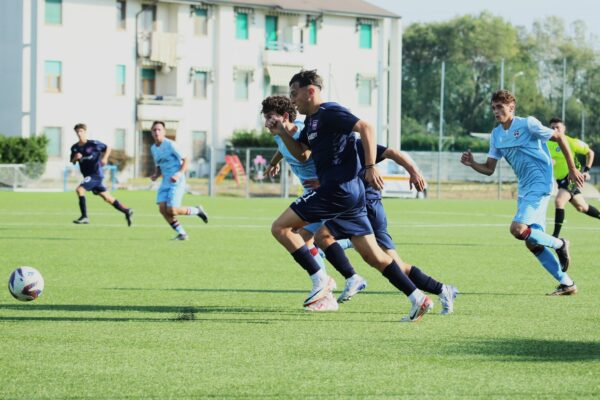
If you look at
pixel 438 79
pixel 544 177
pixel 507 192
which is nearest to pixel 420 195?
pixel 507 192

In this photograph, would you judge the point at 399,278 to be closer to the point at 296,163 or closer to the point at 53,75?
the point at 296,163

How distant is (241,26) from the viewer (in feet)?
207

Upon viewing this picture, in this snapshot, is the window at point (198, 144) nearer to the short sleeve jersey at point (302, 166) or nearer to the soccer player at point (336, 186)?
the short sleeve jersey at point (302, 166)

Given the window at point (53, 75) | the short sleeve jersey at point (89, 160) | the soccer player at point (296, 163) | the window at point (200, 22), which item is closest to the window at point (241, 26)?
the window at point (200, 22)

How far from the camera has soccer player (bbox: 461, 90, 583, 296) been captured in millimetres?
11438

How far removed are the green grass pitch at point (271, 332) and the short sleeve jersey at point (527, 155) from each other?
1.15m

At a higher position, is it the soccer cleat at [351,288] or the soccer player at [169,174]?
the soccer player at [169,174]

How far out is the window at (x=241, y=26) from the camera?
63000 mm

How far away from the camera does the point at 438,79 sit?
94500mm

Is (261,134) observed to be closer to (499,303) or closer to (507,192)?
(507,192)

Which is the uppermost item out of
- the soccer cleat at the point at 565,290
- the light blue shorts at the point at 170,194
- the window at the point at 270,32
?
the window at the point at 270,32

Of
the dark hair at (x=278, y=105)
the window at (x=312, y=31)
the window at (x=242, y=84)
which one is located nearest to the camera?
the dark hair at (x=278, y=105)

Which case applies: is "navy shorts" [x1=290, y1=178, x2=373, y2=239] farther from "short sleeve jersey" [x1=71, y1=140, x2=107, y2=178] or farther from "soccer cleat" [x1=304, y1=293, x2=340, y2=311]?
"short sleeve jersey" [x1=71, y1=140, x2=107, y2=178]

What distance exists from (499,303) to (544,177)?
170 cm
